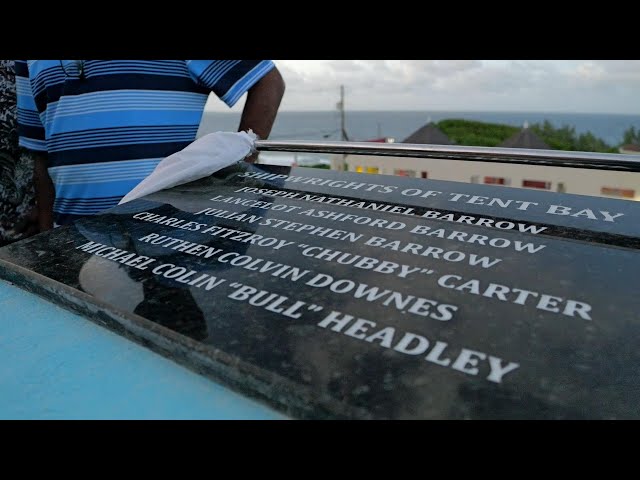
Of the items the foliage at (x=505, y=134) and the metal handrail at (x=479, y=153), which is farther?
the foliage at (x=505, y=134)

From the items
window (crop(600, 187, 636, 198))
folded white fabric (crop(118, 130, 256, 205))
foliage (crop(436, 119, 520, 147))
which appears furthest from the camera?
foliage (crop(436, 119, 520, 147))

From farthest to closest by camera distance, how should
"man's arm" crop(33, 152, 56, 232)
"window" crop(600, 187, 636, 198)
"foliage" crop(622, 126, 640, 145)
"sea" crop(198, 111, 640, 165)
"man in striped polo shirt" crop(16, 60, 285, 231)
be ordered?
"foliage" crop(622, 126, 640, 145) < "sea" crop(198, 111, 640, 165) < "window" crop(600, 187, 636, 198) < "man's arm" crop(33, 152, 56, 232) < "man in striped polo shirt" crop(16, 60, 285, 231)

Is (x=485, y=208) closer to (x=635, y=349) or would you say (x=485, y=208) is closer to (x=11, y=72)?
(x=635, y=349)

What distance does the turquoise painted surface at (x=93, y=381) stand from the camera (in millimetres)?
810

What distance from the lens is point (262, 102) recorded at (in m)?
2.48

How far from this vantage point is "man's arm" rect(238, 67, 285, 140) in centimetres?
247

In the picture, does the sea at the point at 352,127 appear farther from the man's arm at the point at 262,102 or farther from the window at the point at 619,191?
the window at the point at 619,191

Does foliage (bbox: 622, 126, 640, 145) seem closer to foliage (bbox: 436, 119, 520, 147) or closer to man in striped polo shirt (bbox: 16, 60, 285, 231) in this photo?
foliage (bbox: 436, 119, 520, 147)

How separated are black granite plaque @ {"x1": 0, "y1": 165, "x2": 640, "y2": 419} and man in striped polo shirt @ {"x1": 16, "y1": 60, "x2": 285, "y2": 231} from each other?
1.76 ft

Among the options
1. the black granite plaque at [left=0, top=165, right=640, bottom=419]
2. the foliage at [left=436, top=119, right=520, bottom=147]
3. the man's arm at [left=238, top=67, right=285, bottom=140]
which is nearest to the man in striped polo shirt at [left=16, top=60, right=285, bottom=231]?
the man's arm at [left=238, top=67, right=285, bottom=140]

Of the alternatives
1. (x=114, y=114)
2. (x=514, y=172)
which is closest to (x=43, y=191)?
(x=114, y=114)

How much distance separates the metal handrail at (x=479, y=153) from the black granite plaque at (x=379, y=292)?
0.36 feet

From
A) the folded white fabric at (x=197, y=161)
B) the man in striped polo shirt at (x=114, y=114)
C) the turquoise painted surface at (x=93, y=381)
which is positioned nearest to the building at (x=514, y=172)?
the man in striped polo shirt at (x=114, y=114)
